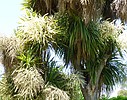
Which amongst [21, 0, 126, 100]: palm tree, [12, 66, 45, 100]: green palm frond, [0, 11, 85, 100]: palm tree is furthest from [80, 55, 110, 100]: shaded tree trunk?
[12, 66, 45, 100]: green palm frond

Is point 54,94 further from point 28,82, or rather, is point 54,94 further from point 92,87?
point 92,87

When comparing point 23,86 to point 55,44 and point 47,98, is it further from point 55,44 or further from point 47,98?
point 55,44

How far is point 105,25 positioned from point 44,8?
169 centimetres

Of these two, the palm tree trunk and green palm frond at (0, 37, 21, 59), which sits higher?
green palm frond at (0, 37, 21, 59)

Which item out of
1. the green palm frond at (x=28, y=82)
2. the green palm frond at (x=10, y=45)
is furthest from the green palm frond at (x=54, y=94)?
the green palm frond at (x=10, y=45)

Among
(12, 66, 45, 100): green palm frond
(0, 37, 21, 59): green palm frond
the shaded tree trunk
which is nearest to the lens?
(12, 66, 45, 100): green palm frond

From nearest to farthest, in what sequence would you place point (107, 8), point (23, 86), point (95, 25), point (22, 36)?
point (23, 86)
point (22, 36)
point (95, 25)
point (107, 8)

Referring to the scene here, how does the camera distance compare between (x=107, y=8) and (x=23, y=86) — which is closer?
(x=23, y=86)

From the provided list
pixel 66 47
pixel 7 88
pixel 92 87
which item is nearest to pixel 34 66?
pixel 7 88

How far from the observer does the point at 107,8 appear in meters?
8.55

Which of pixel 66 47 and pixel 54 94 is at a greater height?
pixel 66 47

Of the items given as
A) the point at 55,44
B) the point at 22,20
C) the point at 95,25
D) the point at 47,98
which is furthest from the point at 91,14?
the point at 47,98

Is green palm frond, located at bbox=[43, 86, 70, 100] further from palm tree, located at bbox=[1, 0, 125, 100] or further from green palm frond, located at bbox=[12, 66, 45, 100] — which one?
green palm frond, located at bbox=[12, 66, 45, 100]

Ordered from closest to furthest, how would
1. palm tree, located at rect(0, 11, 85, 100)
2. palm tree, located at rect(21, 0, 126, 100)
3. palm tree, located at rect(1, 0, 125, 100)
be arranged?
palm tree, located at rect(0, 11, 85, 100) < palm tree, located at rect(1, 0, 125, 100) < palm tree, located at rect(21, 0, 126, 100)
